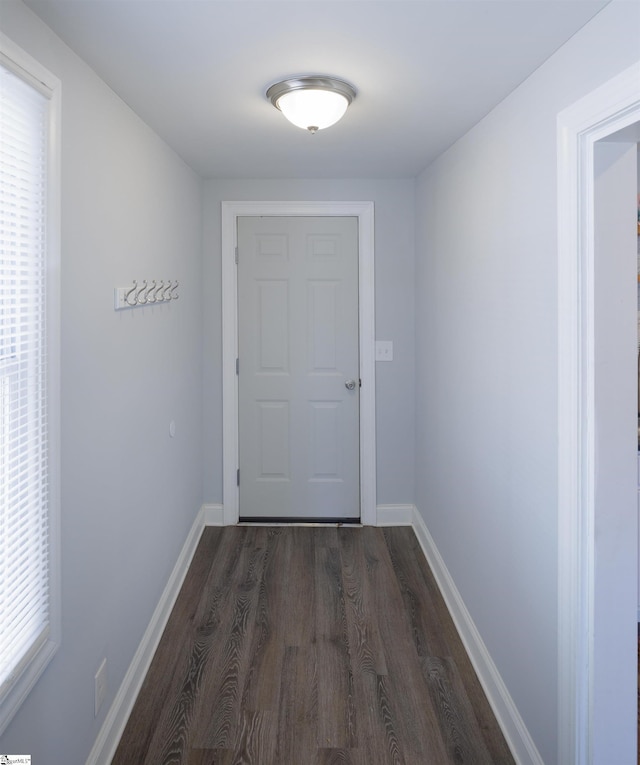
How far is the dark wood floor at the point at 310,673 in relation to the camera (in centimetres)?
195

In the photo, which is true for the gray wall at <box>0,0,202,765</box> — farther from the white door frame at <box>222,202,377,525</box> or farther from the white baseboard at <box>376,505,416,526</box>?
the white baseboard at <box>376,505,416,526</box>

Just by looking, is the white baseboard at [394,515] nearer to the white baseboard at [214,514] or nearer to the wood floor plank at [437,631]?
the wood floor plank at [437,631]

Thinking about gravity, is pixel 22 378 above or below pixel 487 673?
above

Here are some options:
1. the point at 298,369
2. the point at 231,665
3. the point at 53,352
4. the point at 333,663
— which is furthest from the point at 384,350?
the point at 53,352

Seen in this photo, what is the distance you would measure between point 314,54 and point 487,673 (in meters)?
2.29

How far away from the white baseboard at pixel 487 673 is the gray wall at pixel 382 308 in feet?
2.41

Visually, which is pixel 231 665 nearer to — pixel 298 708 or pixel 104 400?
pixel 298 708

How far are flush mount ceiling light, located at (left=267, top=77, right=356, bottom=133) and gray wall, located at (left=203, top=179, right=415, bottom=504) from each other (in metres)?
Result: 1.56

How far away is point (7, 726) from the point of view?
1276 millimetres

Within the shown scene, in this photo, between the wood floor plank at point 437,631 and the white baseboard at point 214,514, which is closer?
the wood floor plank at point 437,631

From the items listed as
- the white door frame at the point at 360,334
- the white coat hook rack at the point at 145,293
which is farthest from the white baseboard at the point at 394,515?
the white coat hook rack at the point at 145,293

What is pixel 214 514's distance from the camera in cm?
384

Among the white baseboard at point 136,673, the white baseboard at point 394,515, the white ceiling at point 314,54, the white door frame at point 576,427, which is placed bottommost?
the white baseboard at point 136,673

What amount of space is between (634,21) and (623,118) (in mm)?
204
